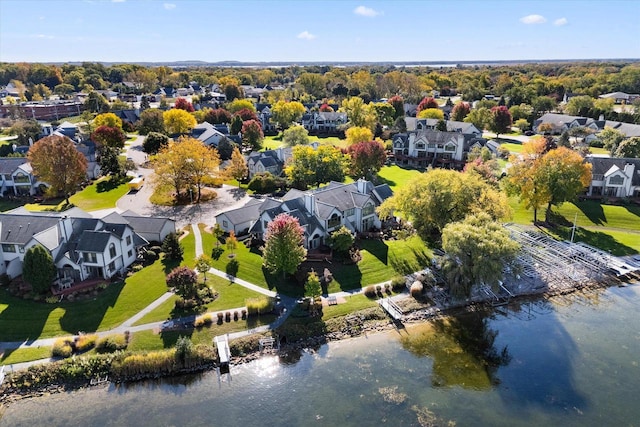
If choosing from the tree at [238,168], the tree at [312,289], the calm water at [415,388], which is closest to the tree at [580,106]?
the tree at [238,168]

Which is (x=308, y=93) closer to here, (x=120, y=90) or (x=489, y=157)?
(x=120, y=90)

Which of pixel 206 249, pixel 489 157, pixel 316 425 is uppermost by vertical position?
pixel 489 157

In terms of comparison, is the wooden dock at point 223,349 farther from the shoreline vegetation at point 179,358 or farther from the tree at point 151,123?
the tree at point 151,123

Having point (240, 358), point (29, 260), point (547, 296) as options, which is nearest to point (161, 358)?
point (240, 358)

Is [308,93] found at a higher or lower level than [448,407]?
higher

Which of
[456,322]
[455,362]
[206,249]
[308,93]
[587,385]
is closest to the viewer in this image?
[587,385]

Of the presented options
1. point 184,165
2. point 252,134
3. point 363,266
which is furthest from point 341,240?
point 252,134
